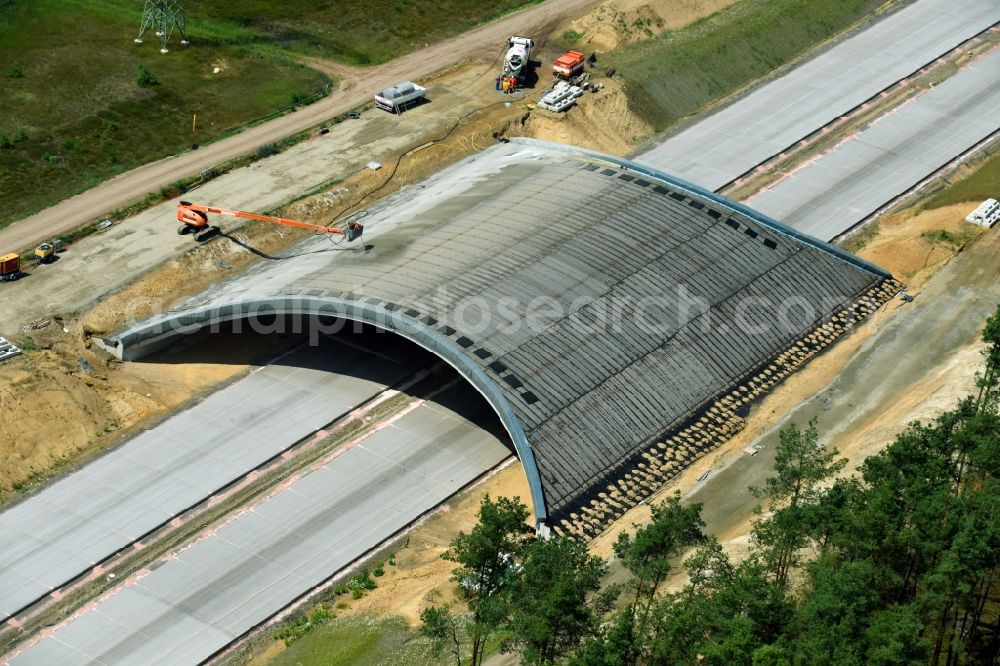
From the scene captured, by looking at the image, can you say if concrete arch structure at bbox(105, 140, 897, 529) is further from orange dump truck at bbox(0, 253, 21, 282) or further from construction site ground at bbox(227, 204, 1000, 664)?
orange dump truck at bbox(0, 253, 21, 282)

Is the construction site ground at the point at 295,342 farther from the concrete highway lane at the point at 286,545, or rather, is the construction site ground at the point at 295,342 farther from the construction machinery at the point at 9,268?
the concrete highway lane at the point at 286,545

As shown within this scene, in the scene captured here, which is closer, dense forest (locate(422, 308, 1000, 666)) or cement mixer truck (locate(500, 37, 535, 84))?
dense forest (locate(422, 308, 1000, 666))

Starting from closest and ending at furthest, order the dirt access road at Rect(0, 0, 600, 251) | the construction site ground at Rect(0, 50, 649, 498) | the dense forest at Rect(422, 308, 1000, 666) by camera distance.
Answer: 1. the dense forest at Rect(422, 308, 1000, 666)
2. the construction site ground at Rect(0, 50, 649, 498)
3. the dirt access road at Rect(0, 0, 600, 251)

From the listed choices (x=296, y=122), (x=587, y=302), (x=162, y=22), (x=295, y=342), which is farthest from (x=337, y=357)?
(x=162, y=22)

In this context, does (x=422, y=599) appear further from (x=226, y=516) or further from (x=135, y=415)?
(x=135, y=415)

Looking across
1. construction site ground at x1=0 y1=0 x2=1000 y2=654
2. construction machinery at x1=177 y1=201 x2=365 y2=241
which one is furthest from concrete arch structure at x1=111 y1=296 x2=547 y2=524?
construction machinery at x1=177 y1=201 x2=365 y2=241

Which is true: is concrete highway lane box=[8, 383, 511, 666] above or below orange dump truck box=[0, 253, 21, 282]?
below
